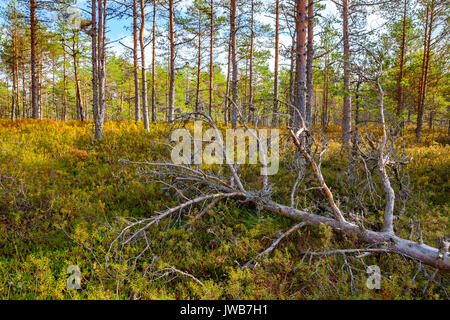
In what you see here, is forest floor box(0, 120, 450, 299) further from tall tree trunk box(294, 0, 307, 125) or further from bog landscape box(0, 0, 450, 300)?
tall tree trunk box(294, 0, 307, 125)

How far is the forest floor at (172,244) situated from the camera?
8.14 ft

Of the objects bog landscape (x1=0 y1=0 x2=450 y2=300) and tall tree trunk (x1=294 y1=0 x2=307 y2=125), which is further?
tall tree trunk (x1=294 y1=0 x2=307 y2=125)

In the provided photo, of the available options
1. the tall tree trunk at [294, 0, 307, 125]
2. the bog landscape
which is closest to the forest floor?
the bog landscape

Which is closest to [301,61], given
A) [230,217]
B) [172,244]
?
[230,217]

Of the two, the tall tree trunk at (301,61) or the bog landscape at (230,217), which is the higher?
the tall tree trunk at (301,61)

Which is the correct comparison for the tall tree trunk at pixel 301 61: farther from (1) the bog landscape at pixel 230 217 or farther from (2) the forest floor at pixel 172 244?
(2) the forest floor at pixel 172 244

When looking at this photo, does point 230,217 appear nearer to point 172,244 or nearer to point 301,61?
point 172,244

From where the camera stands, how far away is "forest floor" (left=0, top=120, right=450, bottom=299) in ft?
8.14

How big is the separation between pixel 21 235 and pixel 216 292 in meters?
Answer: 3.27

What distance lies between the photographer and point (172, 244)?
340cm

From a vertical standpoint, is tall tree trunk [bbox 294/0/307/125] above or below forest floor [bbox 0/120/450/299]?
above

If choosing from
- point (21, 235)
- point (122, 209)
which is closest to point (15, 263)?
point (21, 235)

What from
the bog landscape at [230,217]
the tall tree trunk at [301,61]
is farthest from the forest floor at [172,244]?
the tall tree trunk at [301,61]
